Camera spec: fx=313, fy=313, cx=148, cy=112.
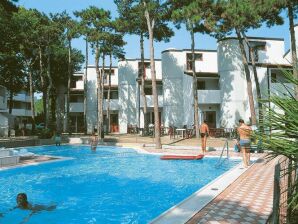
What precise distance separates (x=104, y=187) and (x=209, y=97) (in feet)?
73.3

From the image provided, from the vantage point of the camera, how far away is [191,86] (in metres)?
34.9

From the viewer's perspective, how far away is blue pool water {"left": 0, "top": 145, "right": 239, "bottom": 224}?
9.12m

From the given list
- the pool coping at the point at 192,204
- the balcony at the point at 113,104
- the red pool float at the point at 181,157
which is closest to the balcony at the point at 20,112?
the balcony at the point at 113,104

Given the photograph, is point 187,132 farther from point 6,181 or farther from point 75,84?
point 75,84

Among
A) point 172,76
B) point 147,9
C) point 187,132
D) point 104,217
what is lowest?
point 104,217

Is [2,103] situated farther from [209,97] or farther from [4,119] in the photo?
[209,97]

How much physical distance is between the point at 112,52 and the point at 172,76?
7.81 metres

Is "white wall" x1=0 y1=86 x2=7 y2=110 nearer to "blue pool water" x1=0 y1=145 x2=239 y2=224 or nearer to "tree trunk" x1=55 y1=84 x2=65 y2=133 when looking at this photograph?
"tree trunk" x1=55 y1=84 x2=65 y2=133

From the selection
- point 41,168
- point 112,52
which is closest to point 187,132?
point 112,52

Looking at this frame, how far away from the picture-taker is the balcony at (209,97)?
3250 cm

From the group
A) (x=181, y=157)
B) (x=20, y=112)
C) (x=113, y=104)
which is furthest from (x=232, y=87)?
(x=20, y=112)

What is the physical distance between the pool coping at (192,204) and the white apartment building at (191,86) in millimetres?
17614

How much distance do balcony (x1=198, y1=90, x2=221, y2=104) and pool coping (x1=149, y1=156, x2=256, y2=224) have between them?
21939 millimetres

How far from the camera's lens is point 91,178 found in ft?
46.3
